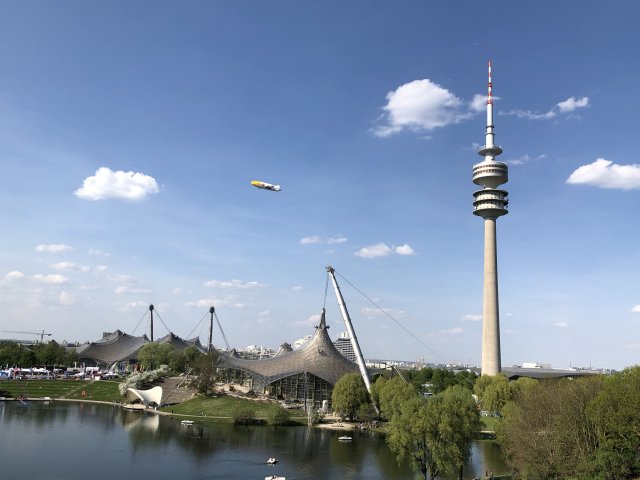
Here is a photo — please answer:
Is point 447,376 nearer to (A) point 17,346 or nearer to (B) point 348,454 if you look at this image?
(B) point 348,454

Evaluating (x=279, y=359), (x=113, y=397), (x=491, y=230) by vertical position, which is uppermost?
(x=491, y=230)

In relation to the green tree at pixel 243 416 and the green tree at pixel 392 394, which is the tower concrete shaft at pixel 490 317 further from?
the green tree at pixel 243 416

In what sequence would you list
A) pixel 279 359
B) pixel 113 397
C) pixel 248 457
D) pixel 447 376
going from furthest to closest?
pixel 447 376 < pixel 279 359 < pixel 113 397 < pixel 248 457

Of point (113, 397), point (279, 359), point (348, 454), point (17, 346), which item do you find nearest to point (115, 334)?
point (17, 346)

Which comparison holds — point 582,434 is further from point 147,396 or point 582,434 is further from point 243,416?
point 147,396

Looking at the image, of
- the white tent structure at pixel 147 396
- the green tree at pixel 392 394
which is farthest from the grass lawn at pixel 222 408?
the green tree at pixel 392 394

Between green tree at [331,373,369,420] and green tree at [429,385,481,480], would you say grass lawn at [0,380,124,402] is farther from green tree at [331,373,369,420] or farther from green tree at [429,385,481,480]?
green tree at [429,385,481,480]
